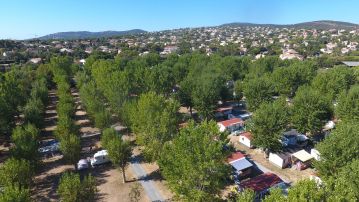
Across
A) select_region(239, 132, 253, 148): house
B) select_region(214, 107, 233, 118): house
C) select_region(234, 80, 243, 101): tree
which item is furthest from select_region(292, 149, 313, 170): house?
select_region(234, 80, 243, 101): tree

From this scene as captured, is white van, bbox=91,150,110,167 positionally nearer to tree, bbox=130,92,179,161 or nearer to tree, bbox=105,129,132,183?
tree, bbox=105,129,132,183

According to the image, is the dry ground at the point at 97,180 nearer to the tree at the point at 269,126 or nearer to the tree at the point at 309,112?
the tree at the point at 269,126

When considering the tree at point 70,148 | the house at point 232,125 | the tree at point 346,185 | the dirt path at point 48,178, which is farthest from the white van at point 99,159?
the tree at point 346,185

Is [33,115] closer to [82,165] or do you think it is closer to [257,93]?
[82,165]

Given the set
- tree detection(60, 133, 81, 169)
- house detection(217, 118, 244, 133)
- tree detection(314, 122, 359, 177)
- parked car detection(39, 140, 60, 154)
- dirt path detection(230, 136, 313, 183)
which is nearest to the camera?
tree detection(314, 122, 359, 177)

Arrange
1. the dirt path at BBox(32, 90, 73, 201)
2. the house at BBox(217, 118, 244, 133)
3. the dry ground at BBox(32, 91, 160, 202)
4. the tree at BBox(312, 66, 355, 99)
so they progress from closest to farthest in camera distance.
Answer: the dry ground at BBox(32, 91, 160, 202), the dirt path at BBox(32, 90, 73, 201), the house at BBox(217, 118, 244, 133), the tree at BBox(312, 66, 355, 99)

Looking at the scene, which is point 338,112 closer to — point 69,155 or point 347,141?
point 347,141

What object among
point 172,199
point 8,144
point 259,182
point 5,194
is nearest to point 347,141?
point 259,182

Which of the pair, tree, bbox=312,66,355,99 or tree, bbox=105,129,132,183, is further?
tree, bbox=312,66,355,99
